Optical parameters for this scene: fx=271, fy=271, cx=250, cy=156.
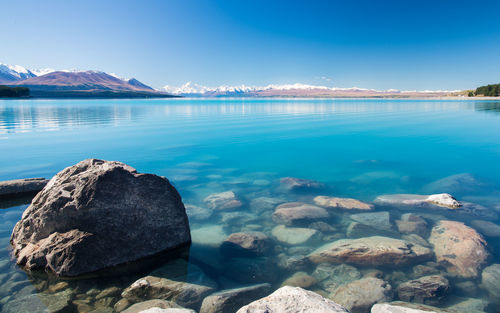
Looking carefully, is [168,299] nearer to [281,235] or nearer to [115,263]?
[115,263]

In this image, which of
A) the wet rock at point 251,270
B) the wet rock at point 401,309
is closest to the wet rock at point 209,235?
the wet rock at point 251,270

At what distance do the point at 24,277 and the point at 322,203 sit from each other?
9153 mm

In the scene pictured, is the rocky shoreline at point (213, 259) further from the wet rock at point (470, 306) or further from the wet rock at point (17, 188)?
the wet rock at point (17, 188)

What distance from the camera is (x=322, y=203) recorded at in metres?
10.6

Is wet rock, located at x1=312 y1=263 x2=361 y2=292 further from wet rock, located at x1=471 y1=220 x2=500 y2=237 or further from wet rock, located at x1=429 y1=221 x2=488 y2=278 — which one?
wet rock, located at x1=471 y1=220 x2=500 y2=237

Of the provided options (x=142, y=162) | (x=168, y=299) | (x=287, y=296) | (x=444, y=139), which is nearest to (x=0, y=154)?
(x=142, y=162)

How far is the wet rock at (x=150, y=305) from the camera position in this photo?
497 centimetres

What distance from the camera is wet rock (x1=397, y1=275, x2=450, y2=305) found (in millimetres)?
5598

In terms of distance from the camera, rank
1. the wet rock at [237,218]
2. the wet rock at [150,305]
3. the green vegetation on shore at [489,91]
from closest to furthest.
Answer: the wet rock at [150,305]
the wet rock at [237,218]
the green vegetation on shore at [489,91]

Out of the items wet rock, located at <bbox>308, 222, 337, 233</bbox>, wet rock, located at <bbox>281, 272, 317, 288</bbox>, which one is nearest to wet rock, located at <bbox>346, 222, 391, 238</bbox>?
wet rock, located at <bbox>308, 222, 337, 233</bbox>

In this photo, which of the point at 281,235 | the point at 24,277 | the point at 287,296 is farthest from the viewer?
the point at 281,235

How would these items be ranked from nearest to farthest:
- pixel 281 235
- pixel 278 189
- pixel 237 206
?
pixel 281 235
pixel 237 206
pixel 278 189

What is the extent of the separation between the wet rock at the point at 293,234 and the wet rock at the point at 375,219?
6.15 ft

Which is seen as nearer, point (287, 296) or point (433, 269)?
point (287, 296)
